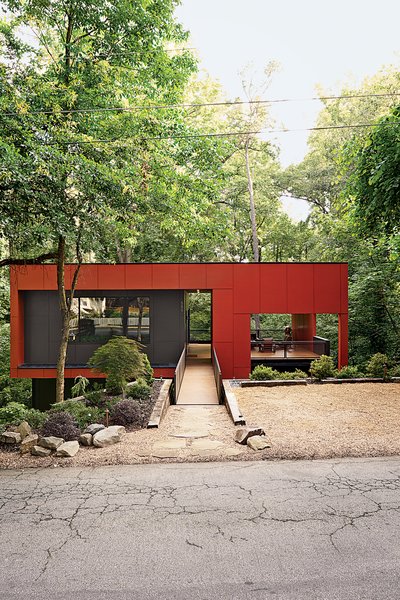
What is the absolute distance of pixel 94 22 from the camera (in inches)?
511

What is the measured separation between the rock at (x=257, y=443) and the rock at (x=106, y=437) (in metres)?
2.27

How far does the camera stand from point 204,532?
437 cm

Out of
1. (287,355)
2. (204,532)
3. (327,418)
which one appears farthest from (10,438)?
(287,355)

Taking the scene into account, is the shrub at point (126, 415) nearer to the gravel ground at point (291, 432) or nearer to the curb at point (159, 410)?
the curb at point (159, 410)

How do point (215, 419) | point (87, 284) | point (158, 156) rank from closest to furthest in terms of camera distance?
point (215, 419), point (158, 156), point (87, 284)

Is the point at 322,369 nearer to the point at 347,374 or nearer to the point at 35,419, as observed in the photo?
the point at 347,374

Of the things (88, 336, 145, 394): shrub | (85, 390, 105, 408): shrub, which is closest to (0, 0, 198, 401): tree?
(85, 390, 105, 408): shrub

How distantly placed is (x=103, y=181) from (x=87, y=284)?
7.71 m

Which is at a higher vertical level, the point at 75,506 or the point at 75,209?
the point at 75,209

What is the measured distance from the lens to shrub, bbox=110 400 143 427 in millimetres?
8633

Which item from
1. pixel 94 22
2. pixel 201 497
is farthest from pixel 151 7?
pixel 201 497

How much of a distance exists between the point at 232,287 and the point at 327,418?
29.0 feet

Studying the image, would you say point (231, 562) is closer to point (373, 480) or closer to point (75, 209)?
point (373, 480)

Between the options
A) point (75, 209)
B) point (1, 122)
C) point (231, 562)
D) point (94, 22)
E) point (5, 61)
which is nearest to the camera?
point (231, 562)
